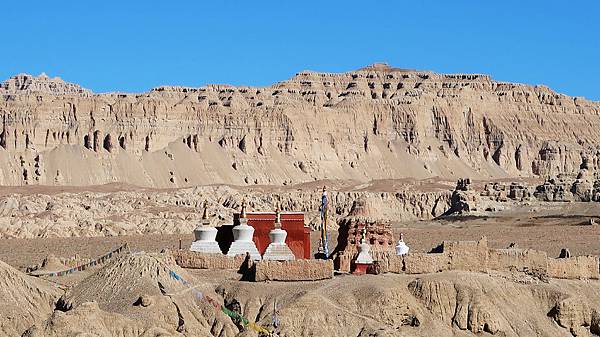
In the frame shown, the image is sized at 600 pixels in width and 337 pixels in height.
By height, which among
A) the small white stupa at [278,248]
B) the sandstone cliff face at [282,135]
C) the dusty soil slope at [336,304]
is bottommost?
the dusty soil slope at [336,304]

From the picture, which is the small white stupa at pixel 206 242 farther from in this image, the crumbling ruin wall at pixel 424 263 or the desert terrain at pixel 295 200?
the crumbling ruin wall at pixel 424 263

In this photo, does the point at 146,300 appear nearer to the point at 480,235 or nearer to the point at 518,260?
the point at 518,260

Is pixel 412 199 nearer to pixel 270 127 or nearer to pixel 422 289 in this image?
pixel 270 127

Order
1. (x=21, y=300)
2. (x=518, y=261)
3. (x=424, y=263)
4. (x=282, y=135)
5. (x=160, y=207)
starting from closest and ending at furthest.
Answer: (x=21, y=300)
(x=424, y=263)
(x=518, y=261)
(x=160, y=207)
(x=282, y=135)

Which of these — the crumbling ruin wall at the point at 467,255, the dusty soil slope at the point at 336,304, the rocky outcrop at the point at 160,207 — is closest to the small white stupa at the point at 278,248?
the dusty soil slope at the point at 336,304

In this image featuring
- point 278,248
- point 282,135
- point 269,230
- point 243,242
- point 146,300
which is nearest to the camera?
point 146,300

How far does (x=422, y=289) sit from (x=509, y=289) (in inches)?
106

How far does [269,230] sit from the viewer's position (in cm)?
4003

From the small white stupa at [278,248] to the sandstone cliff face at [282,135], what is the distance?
107m

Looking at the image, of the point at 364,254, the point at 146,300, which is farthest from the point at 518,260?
the point at 146,300

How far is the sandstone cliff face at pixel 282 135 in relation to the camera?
5994 inches

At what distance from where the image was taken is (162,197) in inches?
4803

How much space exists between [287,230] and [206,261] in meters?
4.04

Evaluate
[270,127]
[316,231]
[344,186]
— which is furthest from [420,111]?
[316,231]
